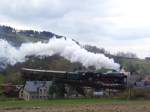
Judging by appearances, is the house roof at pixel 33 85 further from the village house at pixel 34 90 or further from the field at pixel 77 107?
the field at pixel 77 107

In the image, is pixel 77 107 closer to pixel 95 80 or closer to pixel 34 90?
pixel 95 80

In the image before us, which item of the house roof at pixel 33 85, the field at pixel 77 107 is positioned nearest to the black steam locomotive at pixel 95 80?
the house roof at pixel 33 85

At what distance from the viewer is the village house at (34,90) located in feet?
296

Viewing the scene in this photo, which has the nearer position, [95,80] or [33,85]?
[95,80]

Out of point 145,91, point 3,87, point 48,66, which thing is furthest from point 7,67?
point 145,91

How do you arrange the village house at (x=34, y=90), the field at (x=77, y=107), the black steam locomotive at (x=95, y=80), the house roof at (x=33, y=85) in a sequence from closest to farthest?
the field at (x=77, y=107) → the black steam locomotive at (x=95, y=80) → the village house at (x=34, y=90) → the house roof at (x=33, y=85)

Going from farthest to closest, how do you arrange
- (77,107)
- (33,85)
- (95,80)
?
(33,85) < (95,80) < (77,107)

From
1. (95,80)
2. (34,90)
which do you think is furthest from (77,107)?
(34,90)

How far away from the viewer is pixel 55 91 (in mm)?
83000

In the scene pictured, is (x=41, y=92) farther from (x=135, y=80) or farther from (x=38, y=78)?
(x=135, y=80)

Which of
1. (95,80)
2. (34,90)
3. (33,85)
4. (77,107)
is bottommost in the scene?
(77,107)

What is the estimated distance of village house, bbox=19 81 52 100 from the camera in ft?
296

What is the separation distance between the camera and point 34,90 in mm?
99125

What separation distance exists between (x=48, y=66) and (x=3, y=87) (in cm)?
5524
